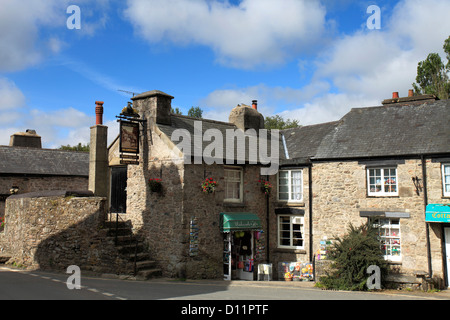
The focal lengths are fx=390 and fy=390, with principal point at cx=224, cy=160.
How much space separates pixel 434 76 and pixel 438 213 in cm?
1932

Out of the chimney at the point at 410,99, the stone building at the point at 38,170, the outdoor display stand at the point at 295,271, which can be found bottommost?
the outdoor display stand at the point at 295,271

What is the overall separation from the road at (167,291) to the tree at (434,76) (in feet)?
65.9

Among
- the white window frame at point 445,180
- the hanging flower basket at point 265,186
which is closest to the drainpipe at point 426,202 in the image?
the white window frame at point 445,180

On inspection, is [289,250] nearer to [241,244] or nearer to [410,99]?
[241,244]

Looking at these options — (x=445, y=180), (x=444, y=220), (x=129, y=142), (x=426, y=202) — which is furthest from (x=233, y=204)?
(x=445, y=180)

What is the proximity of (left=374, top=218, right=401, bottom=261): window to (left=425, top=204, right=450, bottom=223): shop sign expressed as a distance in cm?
136

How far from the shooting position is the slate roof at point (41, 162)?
24297 mm

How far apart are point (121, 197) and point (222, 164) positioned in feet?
17.4

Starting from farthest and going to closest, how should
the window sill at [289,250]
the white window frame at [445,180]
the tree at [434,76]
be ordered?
the tree at [434,76]
the window sill at [289,250]
the white window frame at [445,180]

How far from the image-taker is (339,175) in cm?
1627
